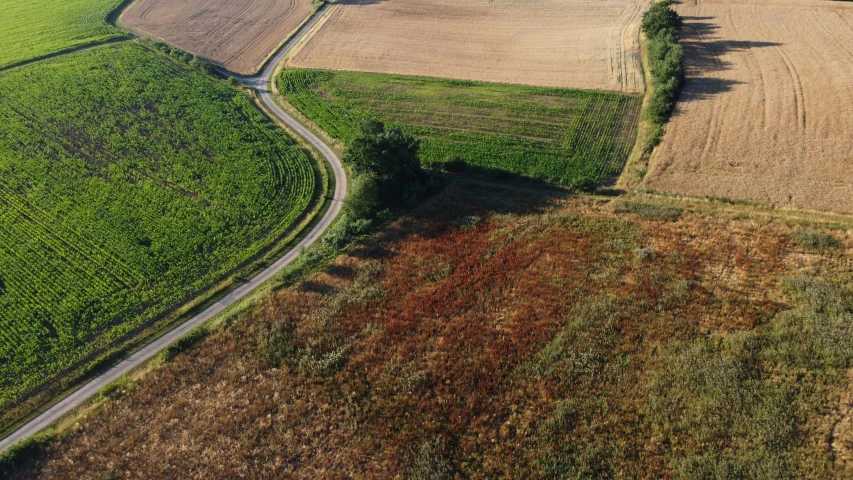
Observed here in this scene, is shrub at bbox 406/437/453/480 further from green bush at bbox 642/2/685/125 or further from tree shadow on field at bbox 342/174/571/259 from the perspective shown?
green bush at bbox 642/2/685/125

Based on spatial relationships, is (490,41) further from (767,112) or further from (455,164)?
(767,112)

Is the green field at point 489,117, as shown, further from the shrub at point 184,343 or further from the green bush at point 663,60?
the shrub at point 184,343

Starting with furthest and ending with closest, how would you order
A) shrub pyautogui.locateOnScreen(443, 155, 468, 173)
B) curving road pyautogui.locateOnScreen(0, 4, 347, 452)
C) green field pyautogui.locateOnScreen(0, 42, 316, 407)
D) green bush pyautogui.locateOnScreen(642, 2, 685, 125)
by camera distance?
green bush pyautogui.locateOnScreen(642, 2, 685, 125)
shrub pyautogui.locateOnScreen(443, 155, 468, 173)
green field pyautogui.locateOnScreen(0, 42, 316, 407)
curving road pyautogui.locateOnScreen(0, 4, 347, 452)

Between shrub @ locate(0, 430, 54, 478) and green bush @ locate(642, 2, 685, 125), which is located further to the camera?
green bush @ locate(642, 2, 685, 125)

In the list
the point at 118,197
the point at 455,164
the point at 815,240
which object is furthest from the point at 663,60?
the point at 118,197

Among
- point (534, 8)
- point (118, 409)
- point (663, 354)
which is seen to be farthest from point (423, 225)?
point (534, 8)

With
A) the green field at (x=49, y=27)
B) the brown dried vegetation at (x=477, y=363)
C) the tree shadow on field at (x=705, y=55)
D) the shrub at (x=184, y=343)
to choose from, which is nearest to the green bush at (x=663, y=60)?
the tree shadow on field at (x=705, y=55)

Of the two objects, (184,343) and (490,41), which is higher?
(490,41)

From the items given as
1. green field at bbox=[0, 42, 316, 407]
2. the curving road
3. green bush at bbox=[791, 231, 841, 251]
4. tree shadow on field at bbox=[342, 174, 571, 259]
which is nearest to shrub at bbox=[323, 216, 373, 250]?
tree shadow on field at bbox=[342, 174, 571, 259]
